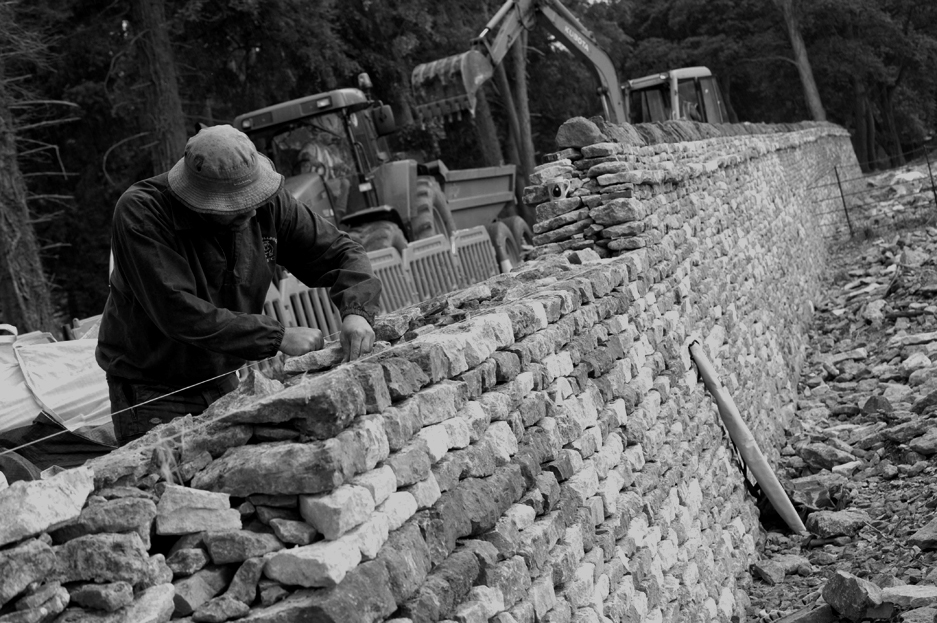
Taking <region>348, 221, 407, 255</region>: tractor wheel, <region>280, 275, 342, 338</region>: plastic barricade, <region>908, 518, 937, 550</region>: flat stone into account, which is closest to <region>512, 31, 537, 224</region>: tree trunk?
<region>348, 221, 407, 255</region>: tractor wheel

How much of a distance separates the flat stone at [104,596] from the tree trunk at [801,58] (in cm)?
2878

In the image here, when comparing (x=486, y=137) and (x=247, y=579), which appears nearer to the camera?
(x=247, y=579)

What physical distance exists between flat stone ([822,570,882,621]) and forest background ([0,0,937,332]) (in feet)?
28.0

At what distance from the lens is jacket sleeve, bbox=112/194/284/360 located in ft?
11.2

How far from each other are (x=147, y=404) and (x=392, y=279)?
5.99 m

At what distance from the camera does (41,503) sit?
218 centimetres

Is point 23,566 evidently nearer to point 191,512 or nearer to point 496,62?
point 191,512

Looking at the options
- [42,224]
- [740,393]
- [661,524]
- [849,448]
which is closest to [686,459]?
[661,524]

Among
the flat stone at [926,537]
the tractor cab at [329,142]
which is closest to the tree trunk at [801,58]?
the tractor cab at [329,142]

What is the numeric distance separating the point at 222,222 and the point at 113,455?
1.13 meters

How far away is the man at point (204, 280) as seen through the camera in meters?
3.44

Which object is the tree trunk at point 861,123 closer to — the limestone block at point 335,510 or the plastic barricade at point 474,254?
the plastic barricade at point 474,254

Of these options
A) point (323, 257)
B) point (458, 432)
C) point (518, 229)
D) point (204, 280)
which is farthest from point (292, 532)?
point (518, 229)

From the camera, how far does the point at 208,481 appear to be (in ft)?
8.32
